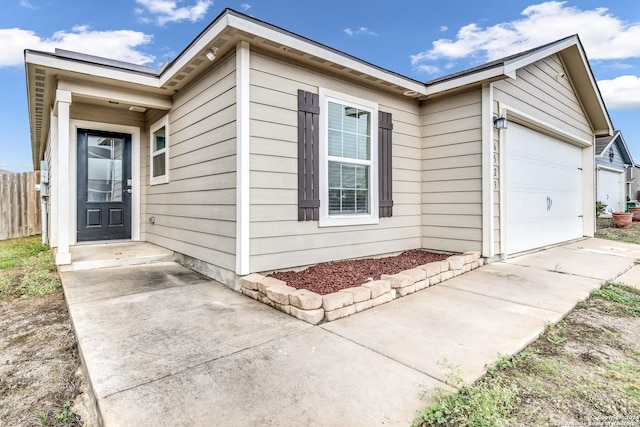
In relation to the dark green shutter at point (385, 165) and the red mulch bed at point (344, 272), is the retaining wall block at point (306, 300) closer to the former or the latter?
the red mulch bed at point (344, 272)

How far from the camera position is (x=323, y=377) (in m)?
1.81

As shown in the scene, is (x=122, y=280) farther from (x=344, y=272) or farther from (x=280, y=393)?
(x=280, y=393)

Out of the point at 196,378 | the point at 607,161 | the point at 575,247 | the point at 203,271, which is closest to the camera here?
the point at 196,378

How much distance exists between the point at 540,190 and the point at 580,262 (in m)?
1.57

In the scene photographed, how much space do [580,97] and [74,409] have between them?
9635 mm

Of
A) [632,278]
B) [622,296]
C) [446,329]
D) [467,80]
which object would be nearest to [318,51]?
[467,80]

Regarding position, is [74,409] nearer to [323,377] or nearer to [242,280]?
[323,377]

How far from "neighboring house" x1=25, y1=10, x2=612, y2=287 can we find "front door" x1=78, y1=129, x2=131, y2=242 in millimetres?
22

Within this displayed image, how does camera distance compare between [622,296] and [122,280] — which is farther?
[122,280]

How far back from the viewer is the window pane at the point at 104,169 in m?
5.66

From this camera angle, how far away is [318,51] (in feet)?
12.3

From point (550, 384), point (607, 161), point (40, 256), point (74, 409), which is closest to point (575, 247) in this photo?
point (550, 384)

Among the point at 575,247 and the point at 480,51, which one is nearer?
the point at 575,247

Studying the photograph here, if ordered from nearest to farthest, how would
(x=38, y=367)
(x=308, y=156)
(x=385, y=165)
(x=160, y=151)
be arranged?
(x=38, y=367) < (x=308, y=156) < (x=385, y=165) < (x=160, y=151)
